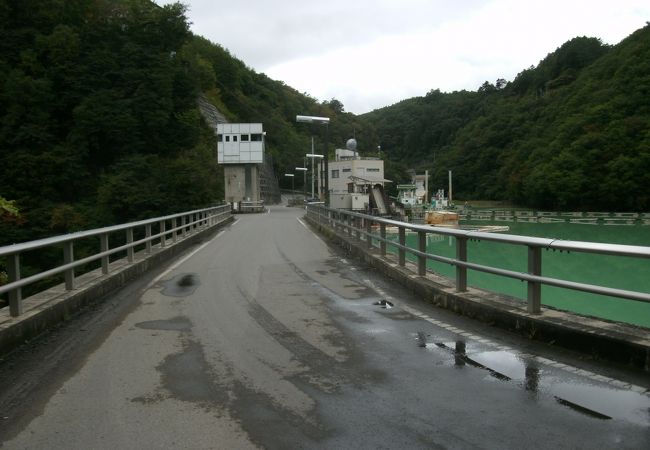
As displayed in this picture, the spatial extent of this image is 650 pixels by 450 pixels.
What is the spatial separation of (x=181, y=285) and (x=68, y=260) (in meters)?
3.00

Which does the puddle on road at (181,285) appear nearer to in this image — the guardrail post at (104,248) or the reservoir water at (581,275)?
the guardrail post at (104,248)

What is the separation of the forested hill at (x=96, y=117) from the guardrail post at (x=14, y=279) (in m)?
32.5

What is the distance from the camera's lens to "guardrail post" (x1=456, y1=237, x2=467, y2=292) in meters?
8.25

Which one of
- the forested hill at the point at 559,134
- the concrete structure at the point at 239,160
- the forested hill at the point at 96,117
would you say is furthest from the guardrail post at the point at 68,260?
the forested hill at the point at 559,134

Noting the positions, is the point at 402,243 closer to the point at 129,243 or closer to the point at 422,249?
the point at 422,249

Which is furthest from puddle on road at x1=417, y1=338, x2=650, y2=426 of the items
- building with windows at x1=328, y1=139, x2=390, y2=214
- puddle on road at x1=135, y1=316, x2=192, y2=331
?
building with windows at x1=328, y1=139, x2=390, y2=214

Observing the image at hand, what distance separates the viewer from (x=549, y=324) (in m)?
6.21

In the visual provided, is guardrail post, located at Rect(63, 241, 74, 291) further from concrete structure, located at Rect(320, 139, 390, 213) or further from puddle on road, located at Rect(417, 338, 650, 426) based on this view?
concrete structure, located at Rect(320, 139, 390, 213)

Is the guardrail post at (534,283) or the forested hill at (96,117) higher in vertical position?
the forested hill at (96,117)

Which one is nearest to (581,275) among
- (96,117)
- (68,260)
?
(68,260)

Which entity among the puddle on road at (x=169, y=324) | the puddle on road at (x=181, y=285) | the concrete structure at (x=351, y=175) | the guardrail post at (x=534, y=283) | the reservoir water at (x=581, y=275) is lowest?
the reservoir water at (x=581, y=275)

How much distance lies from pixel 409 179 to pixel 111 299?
143066 mm

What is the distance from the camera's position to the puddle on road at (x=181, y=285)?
10.3 m

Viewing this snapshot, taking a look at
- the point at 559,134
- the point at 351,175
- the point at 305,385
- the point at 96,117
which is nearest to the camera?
the point at 305,385
